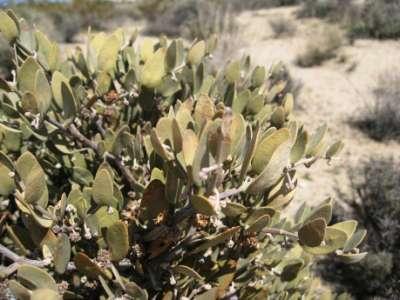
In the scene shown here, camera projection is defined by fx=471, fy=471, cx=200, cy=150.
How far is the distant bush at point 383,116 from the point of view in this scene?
5727 mm

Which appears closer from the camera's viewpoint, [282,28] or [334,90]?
[334,90]

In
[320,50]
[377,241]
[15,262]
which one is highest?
[15,262]

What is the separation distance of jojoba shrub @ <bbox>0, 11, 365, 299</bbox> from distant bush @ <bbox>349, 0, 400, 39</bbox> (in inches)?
334

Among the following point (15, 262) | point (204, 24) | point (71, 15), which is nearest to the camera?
point (15, 262)

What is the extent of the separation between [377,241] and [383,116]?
2762 mm

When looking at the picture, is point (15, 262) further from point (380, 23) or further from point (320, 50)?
point (380, 23)

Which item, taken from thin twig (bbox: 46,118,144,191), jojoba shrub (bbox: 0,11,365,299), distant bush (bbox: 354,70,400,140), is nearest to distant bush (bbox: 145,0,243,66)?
distant bush (bbox: 354,70,400,140)

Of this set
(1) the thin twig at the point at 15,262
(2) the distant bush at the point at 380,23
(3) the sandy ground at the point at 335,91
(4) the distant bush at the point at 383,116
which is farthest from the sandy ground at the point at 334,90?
(1) the thin twig at the point at 15,262

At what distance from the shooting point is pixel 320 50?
870 cm

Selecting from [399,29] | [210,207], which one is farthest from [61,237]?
[399,29]

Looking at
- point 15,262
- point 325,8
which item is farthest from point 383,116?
point 325,8

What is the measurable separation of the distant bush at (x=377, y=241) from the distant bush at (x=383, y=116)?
168cm

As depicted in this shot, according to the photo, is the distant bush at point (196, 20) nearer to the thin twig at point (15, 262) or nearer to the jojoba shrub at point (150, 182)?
the jojoba shrub at point (150, 182)

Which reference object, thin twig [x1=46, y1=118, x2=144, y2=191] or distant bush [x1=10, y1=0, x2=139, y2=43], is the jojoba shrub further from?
distant bush [x1=10, y1=0, x2=139, y2=43]
